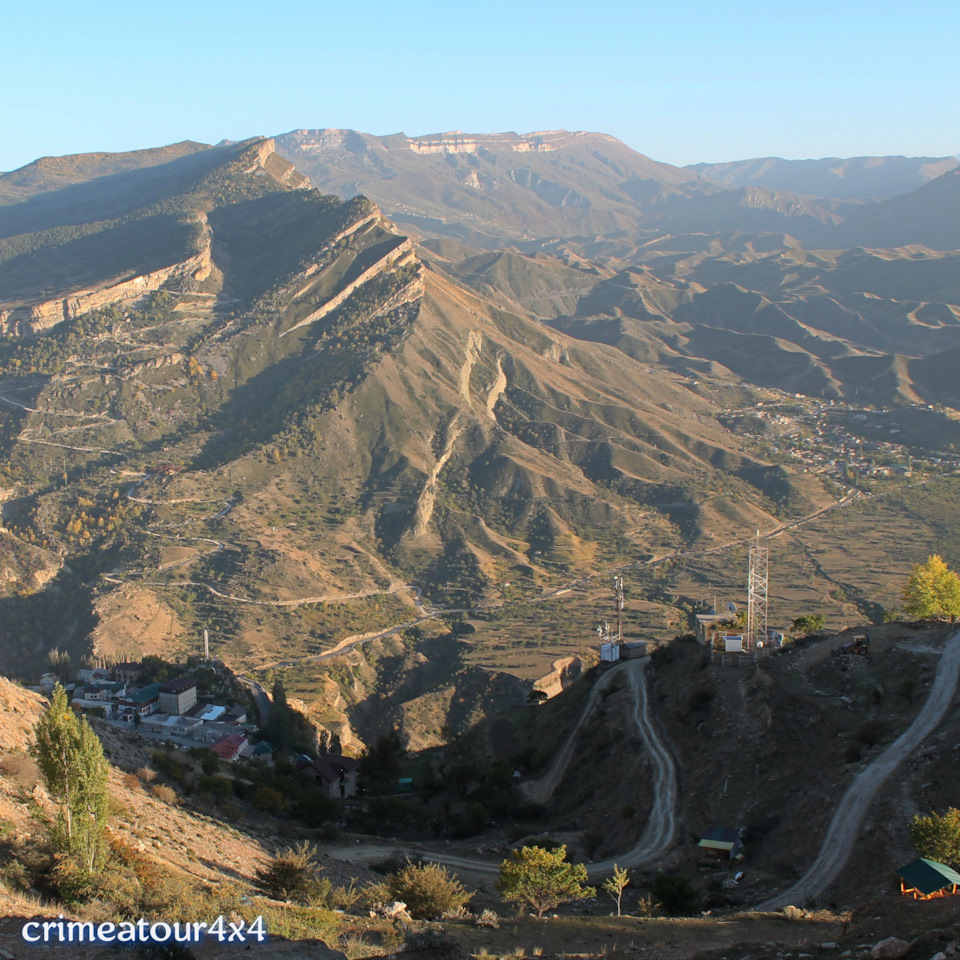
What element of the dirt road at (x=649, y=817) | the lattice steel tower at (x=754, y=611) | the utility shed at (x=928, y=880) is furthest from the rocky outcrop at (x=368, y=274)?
the utility shed at (x=928, y=880)

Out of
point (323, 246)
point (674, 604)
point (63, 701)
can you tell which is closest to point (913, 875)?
point (63, 701)

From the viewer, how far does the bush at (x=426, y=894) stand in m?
28.7

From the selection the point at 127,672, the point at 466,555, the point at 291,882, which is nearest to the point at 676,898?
the point at 291,882

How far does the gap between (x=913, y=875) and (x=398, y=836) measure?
25935 millimetres

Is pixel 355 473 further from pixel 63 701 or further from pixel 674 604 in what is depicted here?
pixel 63 701

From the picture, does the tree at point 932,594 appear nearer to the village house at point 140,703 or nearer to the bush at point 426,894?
the bush at point 426,894

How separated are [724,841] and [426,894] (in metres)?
14.2

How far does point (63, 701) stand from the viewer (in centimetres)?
2280

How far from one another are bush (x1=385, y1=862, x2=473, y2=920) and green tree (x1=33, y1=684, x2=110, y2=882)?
9.99 meters

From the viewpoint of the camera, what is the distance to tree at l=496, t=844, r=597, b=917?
103ft

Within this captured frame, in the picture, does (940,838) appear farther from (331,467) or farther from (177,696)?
(331,467)

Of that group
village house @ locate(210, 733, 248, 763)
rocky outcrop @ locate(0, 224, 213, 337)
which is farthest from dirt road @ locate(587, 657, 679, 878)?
rocky outcrop @ locate(0, 224, 213, 337)

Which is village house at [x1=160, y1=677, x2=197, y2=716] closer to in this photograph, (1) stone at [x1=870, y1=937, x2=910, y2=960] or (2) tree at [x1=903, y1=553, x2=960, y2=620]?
(2) tree at [x1=903, y1=553, x2=960, y2=620]

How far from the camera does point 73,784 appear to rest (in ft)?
74.7
